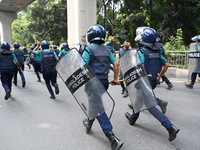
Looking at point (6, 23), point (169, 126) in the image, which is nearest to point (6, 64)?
point (169, 126)

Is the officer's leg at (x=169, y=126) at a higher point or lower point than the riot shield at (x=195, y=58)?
lower

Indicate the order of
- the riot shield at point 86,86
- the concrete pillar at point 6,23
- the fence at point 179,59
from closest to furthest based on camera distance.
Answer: the riot shield at point 86,86 < the fence at point 179,59 < the concrete pillar at point 6,23

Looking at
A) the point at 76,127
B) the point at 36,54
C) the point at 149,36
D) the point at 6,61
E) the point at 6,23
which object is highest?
the point at 6,23

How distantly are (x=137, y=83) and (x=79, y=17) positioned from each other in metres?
10.5

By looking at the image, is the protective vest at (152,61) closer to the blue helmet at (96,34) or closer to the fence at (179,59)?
the blue helmet at (96,34)

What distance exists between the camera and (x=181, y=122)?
3.43 meters

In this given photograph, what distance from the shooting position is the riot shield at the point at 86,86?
2.42 metres

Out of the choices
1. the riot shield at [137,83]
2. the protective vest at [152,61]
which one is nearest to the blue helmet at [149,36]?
the protective vest at [152,61]

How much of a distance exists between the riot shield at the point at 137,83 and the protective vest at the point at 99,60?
0.35 meters

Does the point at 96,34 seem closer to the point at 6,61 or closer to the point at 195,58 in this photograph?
the point at 6,61

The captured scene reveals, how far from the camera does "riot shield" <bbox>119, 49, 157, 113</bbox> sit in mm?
2629

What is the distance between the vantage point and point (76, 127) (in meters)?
3.28

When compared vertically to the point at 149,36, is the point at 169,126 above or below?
below

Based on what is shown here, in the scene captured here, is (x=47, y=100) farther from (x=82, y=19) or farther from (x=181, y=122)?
(x=82, y=19)
